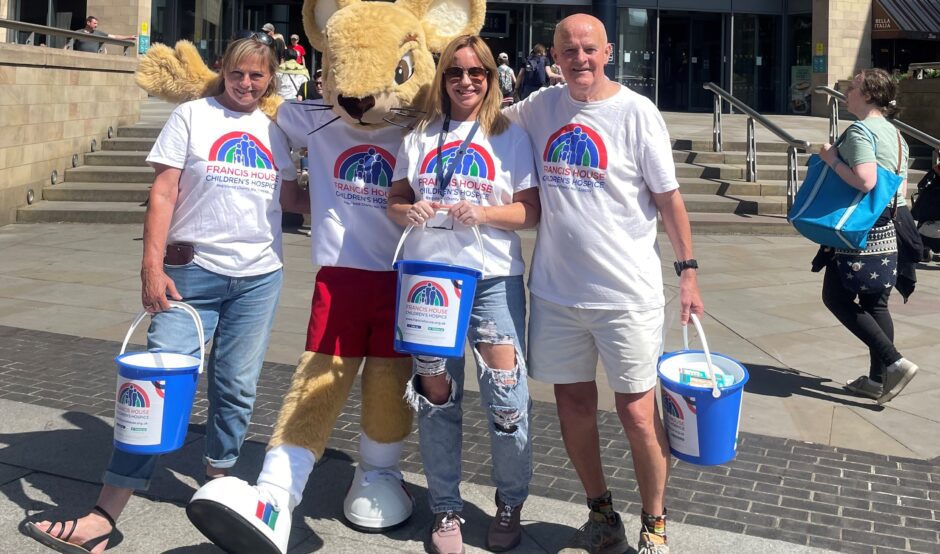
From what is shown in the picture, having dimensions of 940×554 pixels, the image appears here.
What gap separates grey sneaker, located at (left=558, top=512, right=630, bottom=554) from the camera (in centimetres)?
364

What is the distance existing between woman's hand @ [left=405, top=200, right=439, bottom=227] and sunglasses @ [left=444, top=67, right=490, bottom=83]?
1.54 feet

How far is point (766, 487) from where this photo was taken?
175 inches

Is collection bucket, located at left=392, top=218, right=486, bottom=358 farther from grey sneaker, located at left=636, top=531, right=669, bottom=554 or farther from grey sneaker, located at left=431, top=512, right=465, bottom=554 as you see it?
grey sneaker, located at left=636, top=531, right=669, bottom=554

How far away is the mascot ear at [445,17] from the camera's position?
394cm

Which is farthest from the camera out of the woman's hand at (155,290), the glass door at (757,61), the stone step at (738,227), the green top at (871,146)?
the glass door at (757,61)

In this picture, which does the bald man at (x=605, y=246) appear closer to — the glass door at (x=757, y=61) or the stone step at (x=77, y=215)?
the stone step at (x=77, y=215)

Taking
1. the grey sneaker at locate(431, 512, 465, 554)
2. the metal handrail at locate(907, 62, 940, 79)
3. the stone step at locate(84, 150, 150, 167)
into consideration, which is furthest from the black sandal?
the metal handrail at locate(907, 62, 940, 79)

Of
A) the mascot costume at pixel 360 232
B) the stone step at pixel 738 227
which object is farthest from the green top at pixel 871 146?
the stone step at pixel 738 227

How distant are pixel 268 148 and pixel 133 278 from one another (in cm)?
546

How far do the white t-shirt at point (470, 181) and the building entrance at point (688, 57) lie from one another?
78.3 ft

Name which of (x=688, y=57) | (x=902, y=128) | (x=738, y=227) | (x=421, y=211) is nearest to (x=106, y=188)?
(x=738, y=227)

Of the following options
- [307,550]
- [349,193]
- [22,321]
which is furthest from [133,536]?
[22,321]

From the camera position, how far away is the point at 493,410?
3564 mm

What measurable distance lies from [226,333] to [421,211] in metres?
1.09
